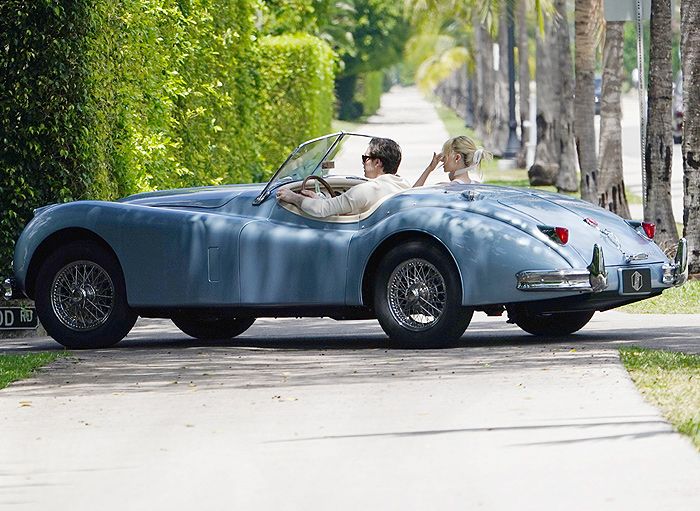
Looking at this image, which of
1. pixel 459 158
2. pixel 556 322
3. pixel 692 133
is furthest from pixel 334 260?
pixel 692 133

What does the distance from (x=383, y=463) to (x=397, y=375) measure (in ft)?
9.06

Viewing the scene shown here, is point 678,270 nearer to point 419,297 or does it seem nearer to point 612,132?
point 419,297

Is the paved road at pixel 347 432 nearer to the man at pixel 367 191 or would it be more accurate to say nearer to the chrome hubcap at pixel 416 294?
the chrome hubcap at pixel 416 294

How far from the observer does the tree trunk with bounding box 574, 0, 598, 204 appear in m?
23.4

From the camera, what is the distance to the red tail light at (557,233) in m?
10.5

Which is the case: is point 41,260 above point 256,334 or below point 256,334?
above

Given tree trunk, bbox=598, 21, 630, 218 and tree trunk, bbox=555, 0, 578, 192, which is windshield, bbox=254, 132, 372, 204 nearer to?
tree trunk, bbox=598, 21, 630, 218

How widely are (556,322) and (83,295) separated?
3382 mm

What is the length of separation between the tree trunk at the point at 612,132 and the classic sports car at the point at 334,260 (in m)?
9.92

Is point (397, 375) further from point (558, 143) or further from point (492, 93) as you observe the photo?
point (492, 93)

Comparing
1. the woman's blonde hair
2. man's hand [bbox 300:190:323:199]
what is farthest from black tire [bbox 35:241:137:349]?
the woman's blonde hair

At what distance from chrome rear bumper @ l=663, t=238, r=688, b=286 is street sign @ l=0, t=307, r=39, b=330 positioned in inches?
192

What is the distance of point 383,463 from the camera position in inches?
267

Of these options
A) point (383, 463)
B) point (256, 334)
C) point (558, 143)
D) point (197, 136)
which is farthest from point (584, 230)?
point (558, 143)
